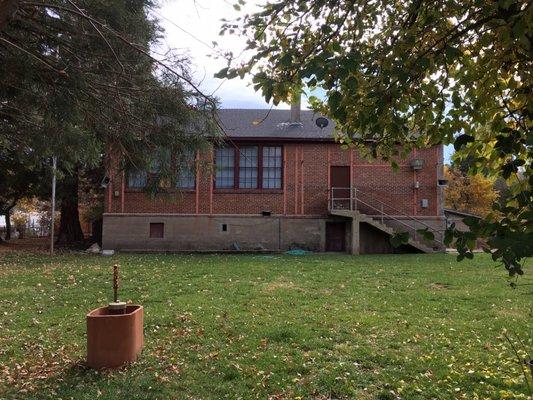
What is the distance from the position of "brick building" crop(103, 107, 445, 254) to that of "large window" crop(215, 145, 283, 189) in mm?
48

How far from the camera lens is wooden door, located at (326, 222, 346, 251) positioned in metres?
25.0

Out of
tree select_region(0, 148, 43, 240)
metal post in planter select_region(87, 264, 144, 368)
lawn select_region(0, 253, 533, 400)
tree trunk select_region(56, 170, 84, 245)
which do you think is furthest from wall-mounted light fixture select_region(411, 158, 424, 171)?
metal post in planter select_region(87, 264, 144, 368)

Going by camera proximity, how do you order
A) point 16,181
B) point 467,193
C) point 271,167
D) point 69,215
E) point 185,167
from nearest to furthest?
point 185,167 < point 271,167 < point 16,181 < point 69,215 < point 467,193

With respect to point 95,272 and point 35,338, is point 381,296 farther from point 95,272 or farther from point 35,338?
point 95,272

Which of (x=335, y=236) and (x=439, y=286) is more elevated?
(x=335, y=236)

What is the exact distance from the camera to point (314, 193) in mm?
25188

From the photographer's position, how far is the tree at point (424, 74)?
10.1 ft

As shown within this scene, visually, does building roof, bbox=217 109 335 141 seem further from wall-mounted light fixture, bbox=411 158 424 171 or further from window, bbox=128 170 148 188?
window, bbox=128 170 148 188

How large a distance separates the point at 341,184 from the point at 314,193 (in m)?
1.39

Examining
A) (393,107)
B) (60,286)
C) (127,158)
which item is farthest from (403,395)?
(60,286)

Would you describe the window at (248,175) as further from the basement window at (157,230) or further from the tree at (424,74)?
the tree at (424,74)

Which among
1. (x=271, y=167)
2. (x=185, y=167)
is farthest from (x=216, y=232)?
(x=185, y=167)

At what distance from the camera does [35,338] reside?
7.61m

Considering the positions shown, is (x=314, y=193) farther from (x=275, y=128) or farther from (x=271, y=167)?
(x=275, y=128)
